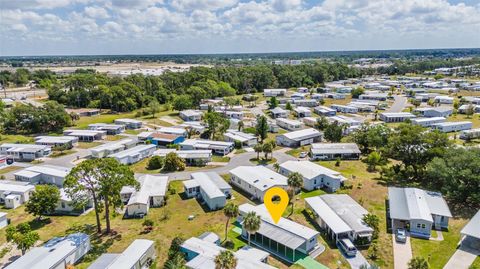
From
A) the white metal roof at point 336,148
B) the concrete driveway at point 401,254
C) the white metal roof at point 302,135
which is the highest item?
the white metal roof at point 302,135

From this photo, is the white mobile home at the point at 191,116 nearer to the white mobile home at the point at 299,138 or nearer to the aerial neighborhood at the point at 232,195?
the aerial neighborhood at the point at 232,195

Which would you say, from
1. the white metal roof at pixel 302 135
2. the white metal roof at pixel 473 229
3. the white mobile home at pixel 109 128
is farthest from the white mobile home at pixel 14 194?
the white metal roof at pixel 473 229

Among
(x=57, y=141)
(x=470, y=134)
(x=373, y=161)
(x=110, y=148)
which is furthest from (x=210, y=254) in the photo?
(x=470, y=134)

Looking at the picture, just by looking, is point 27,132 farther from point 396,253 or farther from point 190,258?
point 396,253

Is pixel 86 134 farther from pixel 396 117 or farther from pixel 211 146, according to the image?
pixel 396 117

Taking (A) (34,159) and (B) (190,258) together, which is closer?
(B) (190,258)

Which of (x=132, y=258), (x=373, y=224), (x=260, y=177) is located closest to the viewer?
(x=132, y=258)

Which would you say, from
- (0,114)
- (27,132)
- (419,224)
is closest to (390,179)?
(419,224)
